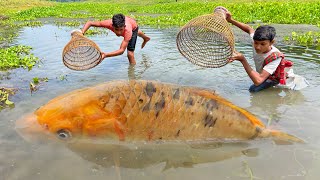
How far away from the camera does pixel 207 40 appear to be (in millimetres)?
6695

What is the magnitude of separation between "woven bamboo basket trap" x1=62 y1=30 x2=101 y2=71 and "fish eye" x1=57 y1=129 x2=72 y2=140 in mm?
1802

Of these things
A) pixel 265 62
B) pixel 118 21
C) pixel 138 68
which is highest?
pixel 118 21

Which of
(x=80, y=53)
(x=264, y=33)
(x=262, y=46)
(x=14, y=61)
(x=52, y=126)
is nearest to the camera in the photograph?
(x=52, y=126)

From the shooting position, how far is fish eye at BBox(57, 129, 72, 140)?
3539 millimetres

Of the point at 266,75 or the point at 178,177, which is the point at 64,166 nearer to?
the point at 178,177

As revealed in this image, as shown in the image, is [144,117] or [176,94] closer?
[144,117]

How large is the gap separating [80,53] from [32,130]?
3152mm

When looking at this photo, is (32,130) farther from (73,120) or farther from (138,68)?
(138,68)

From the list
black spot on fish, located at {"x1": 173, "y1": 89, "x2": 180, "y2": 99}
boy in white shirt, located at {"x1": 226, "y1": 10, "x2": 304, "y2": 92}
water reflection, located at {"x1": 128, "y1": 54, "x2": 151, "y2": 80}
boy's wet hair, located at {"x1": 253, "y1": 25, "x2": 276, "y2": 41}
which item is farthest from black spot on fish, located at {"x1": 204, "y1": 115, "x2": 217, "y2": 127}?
water reflection, located at {"x1": 128, "y1": 54, "x2": 151, "y2": 80}

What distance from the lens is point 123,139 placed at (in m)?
3.58

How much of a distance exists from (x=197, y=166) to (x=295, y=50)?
6.40 meters

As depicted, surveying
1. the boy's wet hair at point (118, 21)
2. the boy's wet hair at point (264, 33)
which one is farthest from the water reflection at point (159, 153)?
the boy's wet hair at point (118, 21)

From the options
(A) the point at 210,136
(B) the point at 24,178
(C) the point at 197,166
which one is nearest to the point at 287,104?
(A) the point at 210,136

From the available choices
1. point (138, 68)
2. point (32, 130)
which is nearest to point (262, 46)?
point (138, 68)
